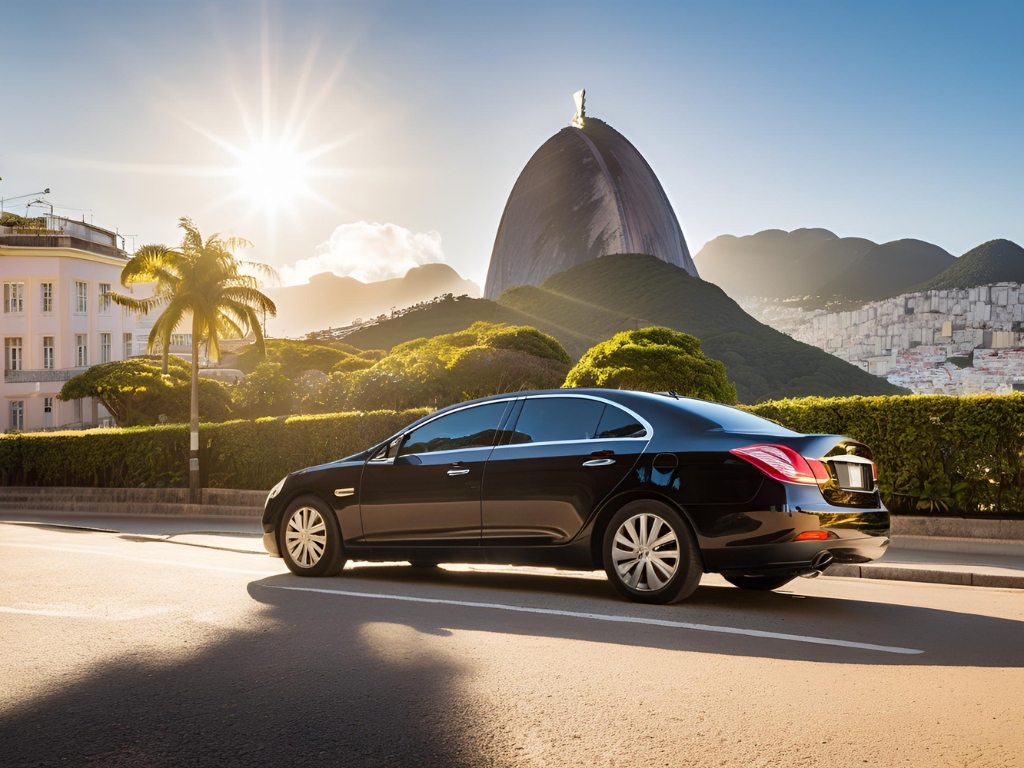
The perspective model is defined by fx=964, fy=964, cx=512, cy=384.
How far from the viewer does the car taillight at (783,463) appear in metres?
6.82

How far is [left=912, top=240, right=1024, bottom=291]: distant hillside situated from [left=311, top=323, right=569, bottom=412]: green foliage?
73419 mm

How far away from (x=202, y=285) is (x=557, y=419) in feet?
73.1

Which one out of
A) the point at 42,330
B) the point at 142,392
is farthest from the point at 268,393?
the point at 42,330

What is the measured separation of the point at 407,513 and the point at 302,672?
3.16 m

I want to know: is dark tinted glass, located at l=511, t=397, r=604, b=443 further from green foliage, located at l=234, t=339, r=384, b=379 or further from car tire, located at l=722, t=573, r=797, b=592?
green foliage, located at l=234, t=339, r=384, b=379

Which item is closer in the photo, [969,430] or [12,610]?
[12,610]

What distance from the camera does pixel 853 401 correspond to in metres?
13.0

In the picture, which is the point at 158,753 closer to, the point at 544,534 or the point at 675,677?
the point at 675,677

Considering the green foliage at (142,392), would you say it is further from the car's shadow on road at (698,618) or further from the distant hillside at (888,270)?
the distant hillside at (888,270)

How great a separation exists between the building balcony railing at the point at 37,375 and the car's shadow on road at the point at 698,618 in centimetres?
6322

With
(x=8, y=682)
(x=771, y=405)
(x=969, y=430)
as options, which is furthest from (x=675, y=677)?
(x=771, y=405)

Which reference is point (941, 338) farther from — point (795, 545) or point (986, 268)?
point (795, 545)

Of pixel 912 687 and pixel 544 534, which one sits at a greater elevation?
pixel 544 534

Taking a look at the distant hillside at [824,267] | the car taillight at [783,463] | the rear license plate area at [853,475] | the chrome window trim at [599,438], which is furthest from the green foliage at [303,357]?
the distant hillside at [824,267]
